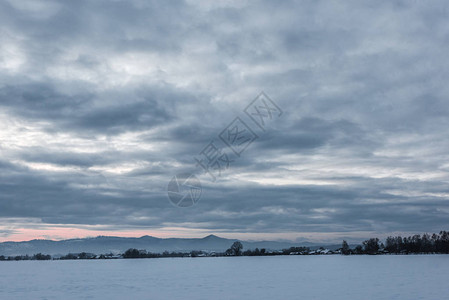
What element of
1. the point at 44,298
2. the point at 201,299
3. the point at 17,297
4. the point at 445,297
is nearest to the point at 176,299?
the point at 201,299

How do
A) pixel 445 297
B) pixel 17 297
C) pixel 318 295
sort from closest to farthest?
pixel 445 297 → pixel 318 295 → pixel 17 297

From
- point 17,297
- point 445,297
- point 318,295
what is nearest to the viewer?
point 445,297

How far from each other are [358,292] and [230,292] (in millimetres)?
24379

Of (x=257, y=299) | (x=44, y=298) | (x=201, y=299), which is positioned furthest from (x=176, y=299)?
(x=44, y=298)

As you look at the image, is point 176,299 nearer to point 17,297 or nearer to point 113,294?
point 113,294

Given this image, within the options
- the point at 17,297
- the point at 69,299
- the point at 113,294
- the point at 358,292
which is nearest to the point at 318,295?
the point at 358,292

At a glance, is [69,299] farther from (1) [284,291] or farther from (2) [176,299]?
(1) [284,291]

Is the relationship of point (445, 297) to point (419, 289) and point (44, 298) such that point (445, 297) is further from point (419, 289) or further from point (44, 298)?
point (44, 298)

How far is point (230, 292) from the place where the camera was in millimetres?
87312

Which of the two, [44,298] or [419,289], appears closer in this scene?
[44,298]

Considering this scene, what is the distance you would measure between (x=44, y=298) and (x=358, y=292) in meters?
58.9

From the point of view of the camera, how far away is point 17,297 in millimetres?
86000

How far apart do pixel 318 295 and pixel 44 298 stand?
5050cm

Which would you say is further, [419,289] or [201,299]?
[419,289]
